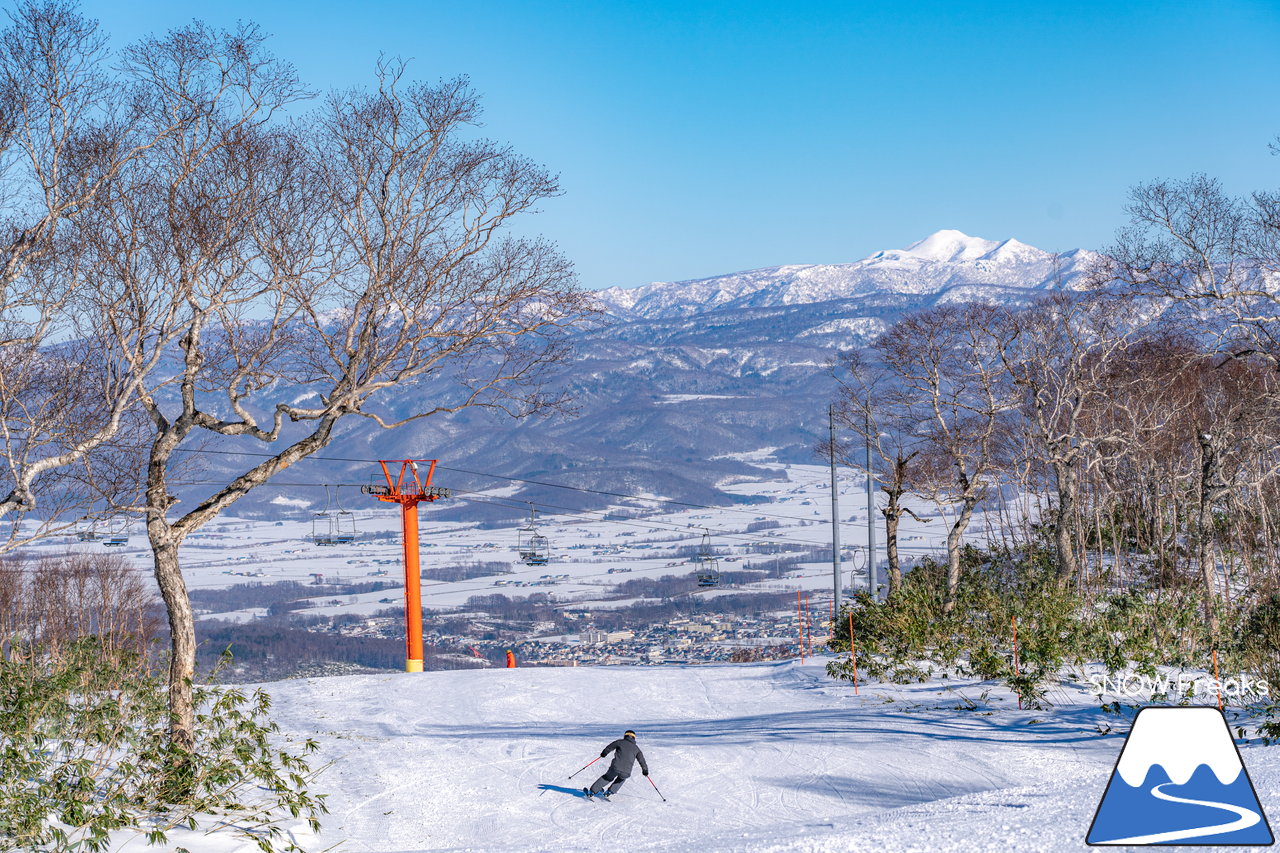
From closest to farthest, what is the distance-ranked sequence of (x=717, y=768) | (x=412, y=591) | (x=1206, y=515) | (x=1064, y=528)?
(x=717, y=768) → (x=1206, y=515) → (x=412, y=591) → (x=1064, y=528)

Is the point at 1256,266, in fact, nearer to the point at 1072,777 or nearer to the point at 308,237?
the point at 1072,777

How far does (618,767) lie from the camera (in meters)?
12.3

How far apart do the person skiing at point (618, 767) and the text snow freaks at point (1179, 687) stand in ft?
23.2

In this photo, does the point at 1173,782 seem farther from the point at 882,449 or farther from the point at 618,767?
the point at 882,449

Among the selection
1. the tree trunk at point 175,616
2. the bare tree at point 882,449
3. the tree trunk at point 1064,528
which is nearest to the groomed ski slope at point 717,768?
the tree trunk at point 175,616

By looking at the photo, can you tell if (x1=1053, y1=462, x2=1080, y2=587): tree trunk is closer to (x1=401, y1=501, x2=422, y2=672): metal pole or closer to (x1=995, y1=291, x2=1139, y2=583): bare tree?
(x1=995, y1=291, x2=1139, y2=583): bare tree

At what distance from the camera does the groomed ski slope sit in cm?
860

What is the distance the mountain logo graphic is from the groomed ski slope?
2.15m

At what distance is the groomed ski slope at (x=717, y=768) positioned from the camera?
8602 mm

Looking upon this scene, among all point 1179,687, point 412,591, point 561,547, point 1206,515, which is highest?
point 1206,515

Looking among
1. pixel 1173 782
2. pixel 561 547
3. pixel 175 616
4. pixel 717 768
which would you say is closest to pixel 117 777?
pixel 175 616

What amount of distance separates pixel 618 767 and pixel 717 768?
1.86m

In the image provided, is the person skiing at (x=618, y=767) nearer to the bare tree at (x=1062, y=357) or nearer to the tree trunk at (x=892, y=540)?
the tree trunk at (x=892, y=540)

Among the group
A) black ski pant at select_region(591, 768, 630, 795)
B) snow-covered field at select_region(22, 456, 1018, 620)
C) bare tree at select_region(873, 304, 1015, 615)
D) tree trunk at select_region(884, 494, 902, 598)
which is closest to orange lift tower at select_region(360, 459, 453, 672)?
tree trunk at select_region(884, 494, 902, 598)
